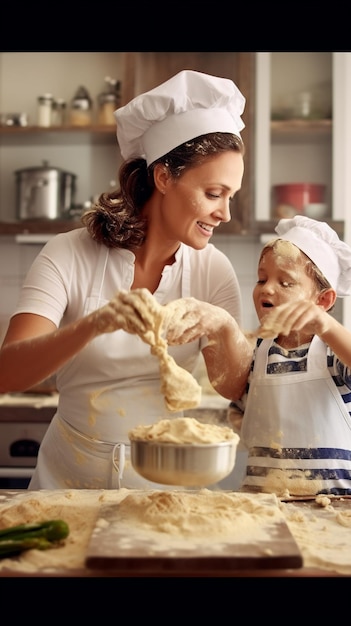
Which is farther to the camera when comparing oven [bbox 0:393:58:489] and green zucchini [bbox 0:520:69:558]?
oven [bbox 0:393:58:489]

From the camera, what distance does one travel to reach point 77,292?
1879 millimetres

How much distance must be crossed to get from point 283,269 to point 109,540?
2.95 ft

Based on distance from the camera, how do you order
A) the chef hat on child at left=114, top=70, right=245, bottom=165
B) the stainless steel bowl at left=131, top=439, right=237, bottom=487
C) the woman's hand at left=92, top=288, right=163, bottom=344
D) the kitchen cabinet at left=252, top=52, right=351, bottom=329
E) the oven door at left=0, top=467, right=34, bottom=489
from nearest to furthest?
1. the stainless steel bowl at left=131, top=439, right=237, bottom=487
2. the woman's hand at left=92, top=288, right=163, bottom=344
3. the chef hat on child at left=114, top=70, right=245, bottom=165
4. the oven door at left=0, top=467, right=34, bottom=489
5. the kitchen cabinet at left=252, top=52, right=351, bottom=329

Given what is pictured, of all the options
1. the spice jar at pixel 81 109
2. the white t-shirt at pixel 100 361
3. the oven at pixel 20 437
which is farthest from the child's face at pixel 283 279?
the spice jar at pixel 81 109

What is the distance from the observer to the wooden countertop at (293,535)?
115 cm

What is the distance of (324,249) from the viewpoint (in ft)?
6.26

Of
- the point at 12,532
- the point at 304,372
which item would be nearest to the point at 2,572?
the point at 12,532

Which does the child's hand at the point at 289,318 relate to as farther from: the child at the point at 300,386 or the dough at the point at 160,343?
the dough at the point at 160,343

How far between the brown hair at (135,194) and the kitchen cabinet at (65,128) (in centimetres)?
149

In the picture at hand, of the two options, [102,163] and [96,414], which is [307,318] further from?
[102,163]

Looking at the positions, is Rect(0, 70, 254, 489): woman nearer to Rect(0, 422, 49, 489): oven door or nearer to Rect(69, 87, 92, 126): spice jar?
Rect(0, 422, 49, 489): oven door

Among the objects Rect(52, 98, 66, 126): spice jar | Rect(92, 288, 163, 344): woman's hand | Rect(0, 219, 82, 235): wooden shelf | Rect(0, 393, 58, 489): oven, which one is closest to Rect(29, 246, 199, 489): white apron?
Rect(92, 288, 163, 344): woman's hand

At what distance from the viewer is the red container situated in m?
3.46

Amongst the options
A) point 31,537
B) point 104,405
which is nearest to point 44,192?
point 104,405
